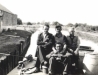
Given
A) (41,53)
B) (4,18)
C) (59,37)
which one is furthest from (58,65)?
(4,18)

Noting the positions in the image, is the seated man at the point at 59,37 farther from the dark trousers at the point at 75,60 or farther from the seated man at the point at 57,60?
the dark trousers at the point at 75,60

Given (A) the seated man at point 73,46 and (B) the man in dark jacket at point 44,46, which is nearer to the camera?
(B) the man in dark jacket at point 44,46

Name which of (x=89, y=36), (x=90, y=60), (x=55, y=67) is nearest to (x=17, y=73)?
(x=55, y=67)

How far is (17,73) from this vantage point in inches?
259

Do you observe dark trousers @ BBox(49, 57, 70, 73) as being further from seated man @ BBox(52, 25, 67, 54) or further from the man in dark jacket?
seated man @ BBox(52, 25, 67, 54)

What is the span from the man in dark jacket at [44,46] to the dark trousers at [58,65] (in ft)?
1.15

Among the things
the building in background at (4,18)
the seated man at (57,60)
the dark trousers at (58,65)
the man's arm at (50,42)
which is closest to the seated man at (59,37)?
the man's arm at (50,42)

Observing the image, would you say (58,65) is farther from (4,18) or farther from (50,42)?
(4,18)

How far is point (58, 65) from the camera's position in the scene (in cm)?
582

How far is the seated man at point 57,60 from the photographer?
564 centimetres

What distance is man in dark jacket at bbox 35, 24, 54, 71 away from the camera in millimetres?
6012

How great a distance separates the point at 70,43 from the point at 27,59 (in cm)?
206

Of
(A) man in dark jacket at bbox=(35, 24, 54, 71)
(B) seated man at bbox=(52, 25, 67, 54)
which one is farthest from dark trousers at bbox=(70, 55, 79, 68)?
(A) man in dark jacket at bbox=(35, 24, 54, 71)

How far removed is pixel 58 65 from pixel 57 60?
0.57 ft
